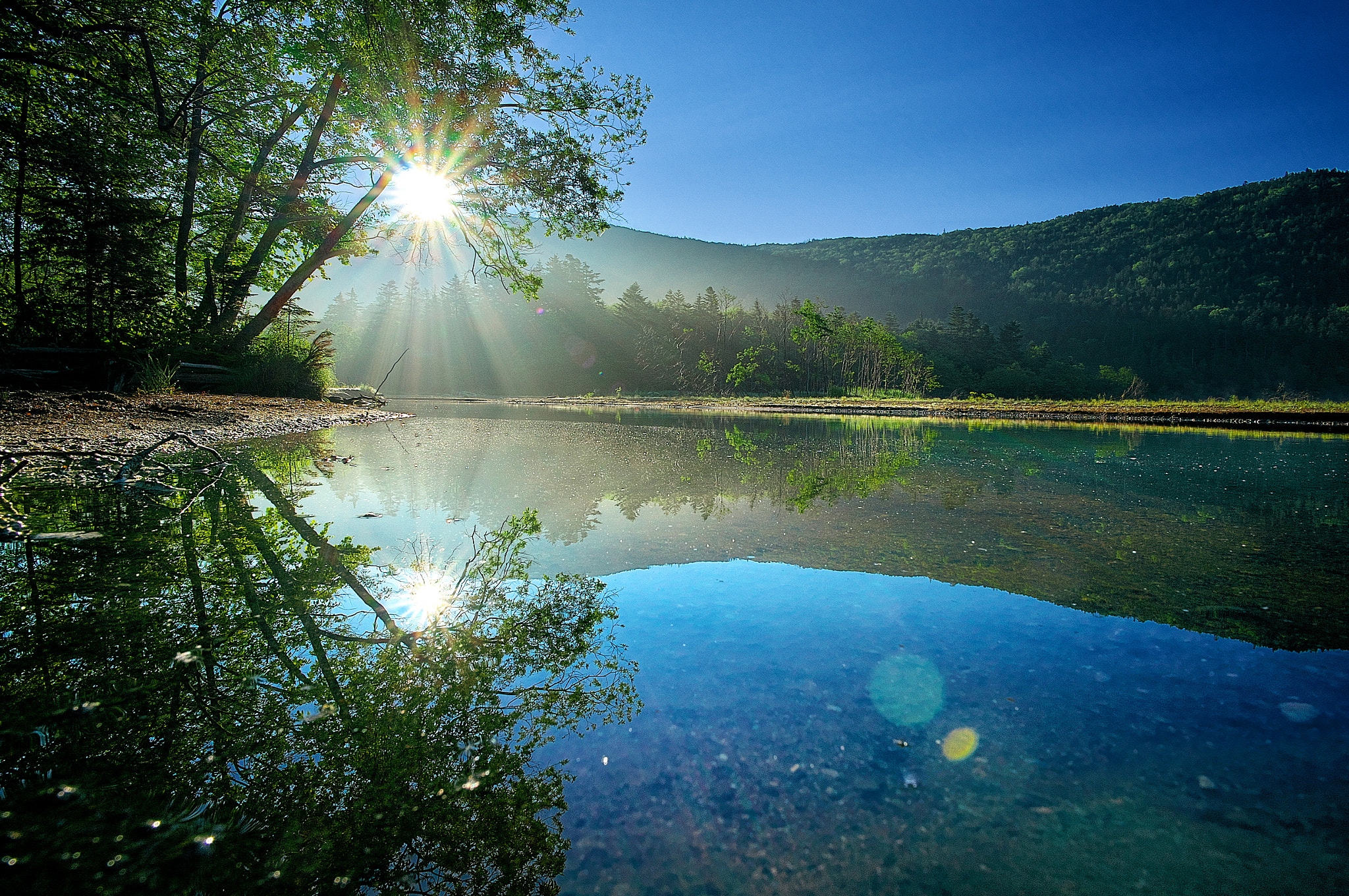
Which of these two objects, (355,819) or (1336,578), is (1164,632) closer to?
(1336,578)

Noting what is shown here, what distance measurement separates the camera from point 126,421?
767cm

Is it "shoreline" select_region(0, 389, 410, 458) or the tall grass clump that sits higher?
the tall grass clump

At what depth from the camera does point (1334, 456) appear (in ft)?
32.5

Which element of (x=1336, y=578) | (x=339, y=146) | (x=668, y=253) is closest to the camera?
(x=1336, y=578)

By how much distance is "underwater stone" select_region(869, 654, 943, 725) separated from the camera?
6.24ft

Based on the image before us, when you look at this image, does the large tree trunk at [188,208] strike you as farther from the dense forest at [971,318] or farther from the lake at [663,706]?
the dense forest at [971,318]

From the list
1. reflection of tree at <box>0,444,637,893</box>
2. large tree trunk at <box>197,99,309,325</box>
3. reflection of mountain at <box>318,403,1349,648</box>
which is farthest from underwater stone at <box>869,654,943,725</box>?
large tree trunk at <box>197,99,309,325</box>

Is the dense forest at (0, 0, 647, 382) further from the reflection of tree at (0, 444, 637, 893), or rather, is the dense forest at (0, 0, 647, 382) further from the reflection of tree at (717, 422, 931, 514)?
the reflection of tree at (0, 444, 637, 893)

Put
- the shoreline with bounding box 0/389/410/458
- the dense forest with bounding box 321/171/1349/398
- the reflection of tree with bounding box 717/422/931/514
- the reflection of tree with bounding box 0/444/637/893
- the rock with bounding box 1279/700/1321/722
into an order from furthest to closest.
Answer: the dense forest with bounding box 321/171/1349/398 < the reflection of tree with bounding box 717/422/931/514 < the shoreline with bounding box 0/389/410/458 < the rock with bounding box 1279/700/1321/722 < the reflection of tree with bounding box 0/444/637/893

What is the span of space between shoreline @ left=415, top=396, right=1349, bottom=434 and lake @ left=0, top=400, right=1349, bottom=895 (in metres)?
20.1

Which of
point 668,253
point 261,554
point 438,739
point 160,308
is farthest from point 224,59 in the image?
point 668,253

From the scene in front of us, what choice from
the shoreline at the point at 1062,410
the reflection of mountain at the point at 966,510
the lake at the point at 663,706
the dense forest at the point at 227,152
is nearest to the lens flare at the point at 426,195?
the dense forest at the point at 227,152

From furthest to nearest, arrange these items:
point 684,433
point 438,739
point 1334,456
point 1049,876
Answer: point 684,433
point 1334,456
point 438,739
point 1049,876

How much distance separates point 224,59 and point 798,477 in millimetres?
13476
